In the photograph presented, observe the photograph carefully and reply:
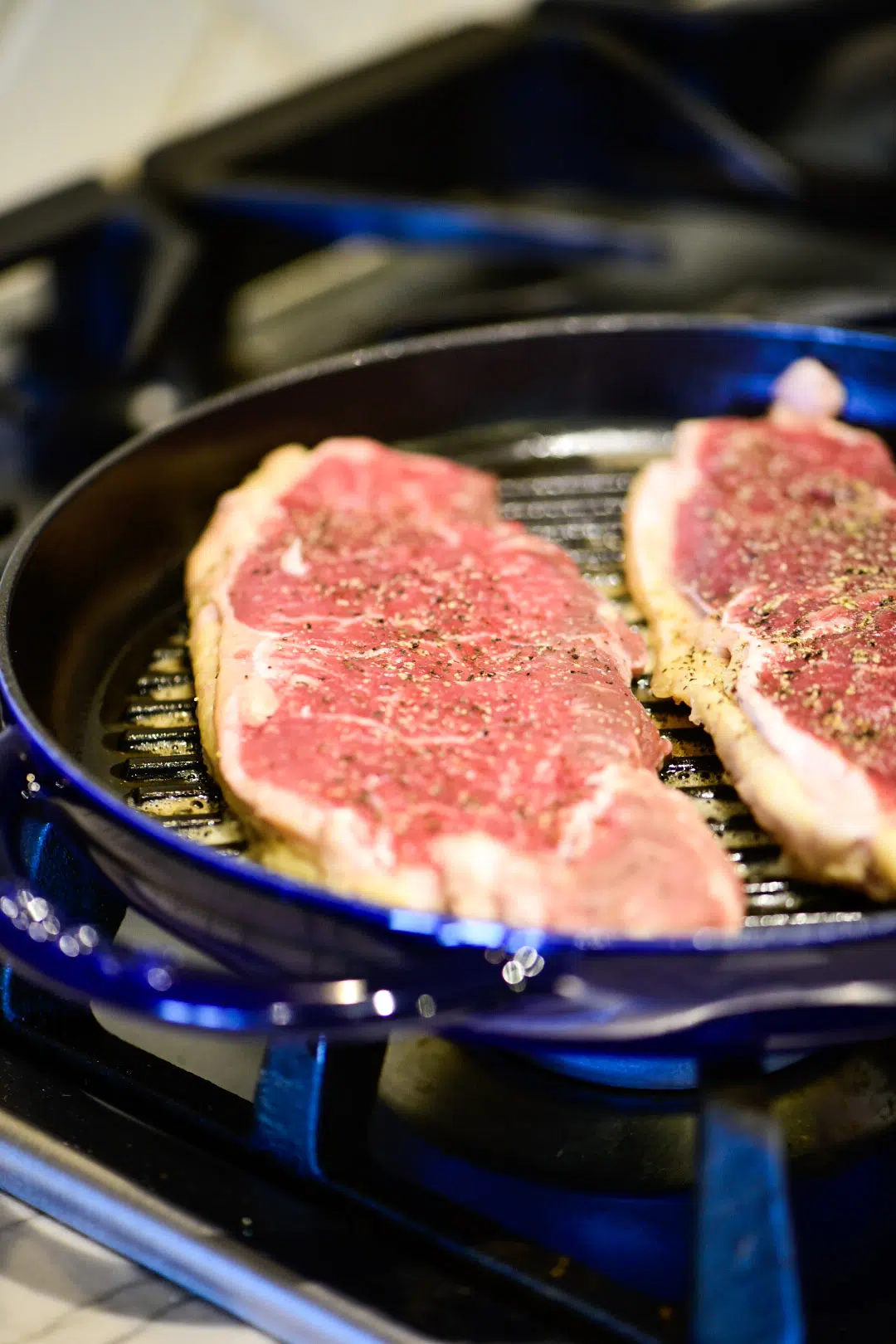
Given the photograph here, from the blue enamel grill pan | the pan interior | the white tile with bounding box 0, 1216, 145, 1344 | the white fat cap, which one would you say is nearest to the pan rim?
the blue enamel grill pan

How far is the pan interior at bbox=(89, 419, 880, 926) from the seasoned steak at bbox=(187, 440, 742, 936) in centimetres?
7

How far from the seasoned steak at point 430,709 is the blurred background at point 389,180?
1.81ft

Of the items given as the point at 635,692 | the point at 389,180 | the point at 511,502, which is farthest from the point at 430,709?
the point at 389,180

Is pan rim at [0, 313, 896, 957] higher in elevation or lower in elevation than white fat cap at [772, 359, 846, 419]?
lower

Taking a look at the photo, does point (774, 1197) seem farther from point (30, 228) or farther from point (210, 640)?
point (30, 228)

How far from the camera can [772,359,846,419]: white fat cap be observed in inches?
77.9

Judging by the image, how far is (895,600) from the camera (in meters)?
1.53

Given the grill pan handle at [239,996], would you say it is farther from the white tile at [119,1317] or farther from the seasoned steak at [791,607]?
the seasoned steak at [791,607]


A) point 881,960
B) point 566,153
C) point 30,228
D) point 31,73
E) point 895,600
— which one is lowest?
point 881,960

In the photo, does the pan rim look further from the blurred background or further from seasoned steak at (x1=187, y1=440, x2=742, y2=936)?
the blurred background

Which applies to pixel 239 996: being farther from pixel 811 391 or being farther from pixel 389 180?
pixel 389 180

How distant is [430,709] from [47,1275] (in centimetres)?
66

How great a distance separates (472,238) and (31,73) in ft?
3.42

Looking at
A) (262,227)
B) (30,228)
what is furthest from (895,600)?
(30,228)
